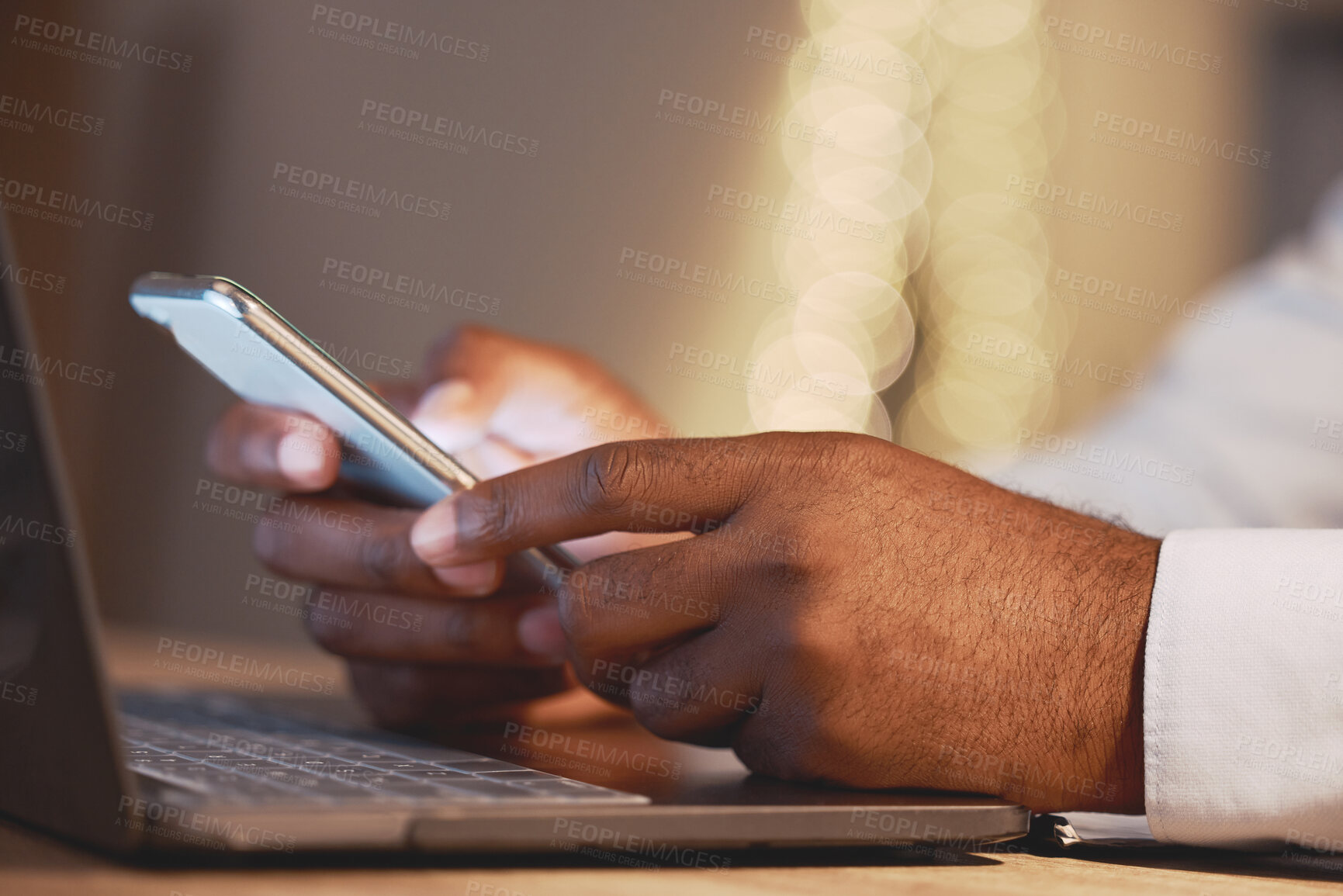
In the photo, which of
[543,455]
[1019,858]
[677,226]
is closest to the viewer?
[1019,858]

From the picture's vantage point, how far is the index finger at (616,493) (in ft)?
1.72

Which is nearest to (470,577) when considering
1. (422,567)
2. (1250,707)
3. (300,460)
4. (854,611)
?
(422,567)

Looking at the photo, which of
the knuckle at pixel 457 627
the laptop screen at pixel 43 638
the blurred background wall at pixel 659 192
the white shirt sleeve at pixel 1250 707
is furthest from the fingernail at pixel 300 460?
the blurred background wall at pixel 659 192

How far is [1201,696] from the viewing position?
48 centimetres

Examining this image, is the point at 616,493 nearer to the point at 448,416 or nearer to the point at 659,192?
the point at 448,416

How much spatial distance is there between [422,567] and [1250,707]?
466 millimetres

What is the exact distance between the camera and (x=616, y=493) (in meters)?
0.52

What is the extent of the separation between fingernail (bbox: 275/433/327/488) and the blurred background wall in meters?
1.85

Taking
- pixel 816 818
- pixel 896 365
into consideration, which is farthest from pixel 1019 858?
pixel 896 365

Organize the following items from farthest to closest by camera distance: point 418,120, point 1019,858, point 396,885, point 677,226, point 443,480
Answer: point 677,226 → point 418,120 → point 443,480 → point 1019,858 → point 396,885

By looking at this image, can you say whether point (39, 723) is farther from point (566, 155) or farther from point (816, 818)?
point (566, 155)

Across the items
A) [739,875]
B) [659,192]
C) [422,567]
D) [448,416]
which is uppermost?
[659,192]

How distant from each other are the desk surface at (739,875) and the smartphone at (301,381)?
23 centimetres

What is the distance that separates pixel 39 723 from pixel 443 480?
27 centimetres
